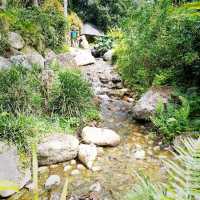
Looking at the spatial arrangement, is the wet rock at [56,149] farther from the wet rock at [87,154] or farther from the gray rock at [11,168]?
the gray rock at [11,168]

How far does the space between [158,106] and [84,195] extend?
2.10 m

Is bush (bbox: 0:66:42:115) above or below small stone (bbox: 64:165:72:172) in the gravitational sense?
above

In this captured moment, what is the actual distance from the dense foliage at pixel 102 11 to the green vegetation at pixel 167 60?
30.9ft

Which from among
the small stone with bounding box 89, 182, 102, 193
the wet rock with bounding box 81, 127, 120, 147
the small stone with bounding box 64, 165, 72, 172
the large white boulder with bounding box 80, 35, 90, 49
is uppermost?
the wet rock with bounding box 81, 127, 120, 147

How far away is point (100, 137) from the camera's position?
4.94 meters

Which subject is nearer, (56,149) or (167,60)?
(56,149)

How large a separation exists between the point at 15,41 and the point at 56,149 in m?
4.43

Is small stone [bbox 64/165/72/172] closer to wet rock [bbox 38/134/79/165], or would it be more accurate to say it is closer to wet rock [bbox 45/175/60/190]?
wet rock [bbox 38/134/79/165]

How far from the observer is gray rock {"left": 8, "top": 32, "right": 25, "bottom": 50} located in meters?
7.78

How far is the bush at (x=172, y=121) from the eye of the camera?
4.83 metres

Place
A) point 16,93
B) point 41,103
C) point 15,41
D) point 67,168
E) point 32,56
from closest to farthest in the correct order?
point 67,168 → point 16,93 → point 41,103 → point 32,56 → point 15,41

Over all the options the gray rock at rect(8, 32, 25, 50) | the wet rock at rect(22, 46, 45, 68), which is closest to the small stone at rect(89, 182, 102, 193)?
the wet rock at rect(22, 46, 45, 68)

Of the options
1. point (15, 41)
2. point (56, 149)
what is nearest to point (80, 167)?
point (56, 149)

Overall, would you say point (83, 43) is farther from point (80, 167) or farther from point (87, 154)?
point (80, 167)
